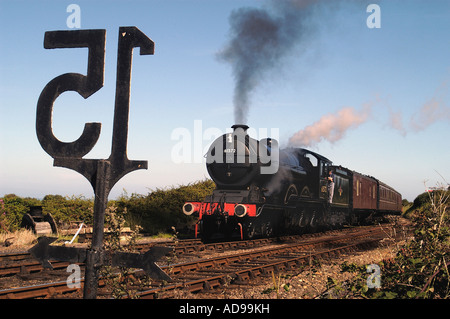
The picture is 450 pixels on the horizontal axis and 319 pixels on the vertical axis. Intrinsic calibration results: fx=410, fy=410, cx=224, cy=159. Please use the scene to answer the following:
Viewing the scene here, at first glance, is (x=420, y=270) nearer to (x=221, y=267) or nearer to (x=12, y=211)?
(x=221, y=267)

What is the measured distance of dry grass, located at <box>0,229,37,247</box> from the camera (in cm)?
1261

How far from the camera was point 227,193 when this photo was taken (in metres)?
13.7

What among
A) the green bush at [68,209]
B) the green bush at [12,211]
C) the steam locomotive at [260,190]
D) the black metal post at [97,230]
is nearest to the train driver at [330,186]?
the steam locomotive at [260,190]

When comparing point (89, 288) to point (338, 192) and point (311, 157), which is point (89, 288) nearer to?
point (311, 157)

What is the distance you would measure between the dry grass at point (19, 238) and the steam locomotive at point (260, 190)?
4992 mm

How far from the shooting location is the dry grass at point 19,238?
12609mm

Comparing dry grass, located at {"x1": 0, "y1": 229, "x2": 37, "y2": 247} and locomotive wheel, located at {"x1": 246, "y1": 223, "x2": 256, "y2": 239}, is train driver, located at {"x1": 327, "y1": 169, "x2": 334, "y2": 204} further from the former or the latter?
dry grass, located at {"x1": 0, "y1": 229, "x2": 37, "y2": 247}

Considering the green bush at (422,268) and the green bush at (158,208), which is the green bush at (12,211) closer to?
the green bush at (158,208)

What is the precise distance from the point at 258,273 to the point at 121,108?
631cm

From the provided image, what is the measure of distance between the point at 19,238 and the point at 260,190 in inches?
312

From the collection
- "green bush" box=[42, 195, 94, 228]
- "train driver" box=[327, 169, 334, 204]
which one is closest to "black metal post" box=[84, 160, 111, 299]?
"green bush" box=[42, 195, 94, 228]

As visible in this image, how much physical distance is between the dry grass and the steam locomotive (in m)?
4.99

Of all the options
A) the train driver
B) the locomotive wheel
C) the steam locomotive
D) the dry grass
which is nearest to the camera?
the dry grass

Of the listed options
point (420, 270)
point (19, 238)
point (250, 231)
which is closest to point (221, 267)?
point (420, 270)
